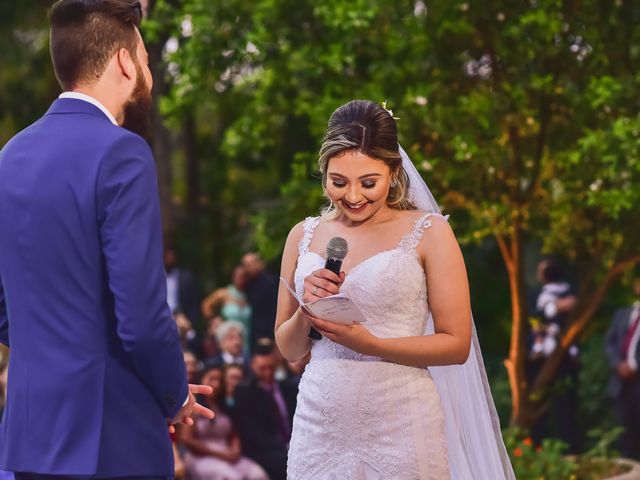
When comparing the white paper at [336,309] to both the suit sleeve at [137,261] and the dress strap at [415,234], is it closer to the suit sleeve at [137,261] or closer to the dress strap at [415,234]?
the dress strap at [415,234]

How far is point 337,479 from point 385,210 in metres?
1.06

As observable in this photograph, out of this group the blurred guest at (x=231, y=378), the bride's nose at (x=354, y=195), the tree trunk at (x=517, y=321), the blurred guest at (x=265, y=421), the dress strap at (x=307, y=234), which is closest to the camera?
the bride's nose at (x=354, y=195)

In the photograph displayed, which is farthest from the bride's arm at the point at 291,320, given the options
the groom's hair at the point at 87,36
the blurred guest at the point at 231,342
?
the blurred guest at the point at 231,342

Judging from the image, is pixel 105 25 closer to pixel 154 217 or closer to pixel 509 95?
pixel 154 217

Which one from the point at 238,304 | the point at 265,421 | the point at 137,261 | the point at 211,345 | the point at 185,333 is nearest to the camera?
the point at 137,261

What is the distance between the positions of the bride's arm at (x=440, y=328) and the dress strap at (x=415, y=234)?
0.23 feet

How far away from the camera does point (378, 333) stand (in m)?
4.67

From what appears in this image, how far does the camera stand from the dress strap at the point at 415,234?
186 inches

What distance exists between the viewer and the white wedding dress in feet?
15.1

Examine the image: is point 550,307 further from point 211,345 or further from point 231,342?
point 211,345

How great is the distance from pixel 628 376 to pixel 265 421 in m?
3.86

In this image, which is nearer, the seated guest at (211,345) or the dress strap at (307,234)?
the dress strap at (307,234)

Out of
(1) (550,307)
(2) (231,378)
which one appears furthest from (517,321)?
(1) (550,307)

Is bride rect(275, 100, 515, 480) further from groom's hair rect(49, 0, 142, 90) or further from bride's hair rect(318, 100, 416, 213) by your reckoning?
groom's hair rect(49, 0, 142, 90)
